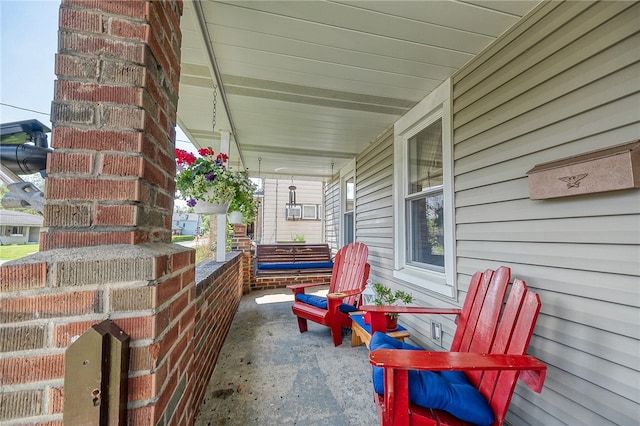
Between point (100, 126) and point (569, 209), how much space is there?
76.8 inches

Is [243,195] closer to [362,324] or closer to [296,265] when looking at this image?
[362,324]

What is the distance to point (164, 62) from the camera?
0.94 m

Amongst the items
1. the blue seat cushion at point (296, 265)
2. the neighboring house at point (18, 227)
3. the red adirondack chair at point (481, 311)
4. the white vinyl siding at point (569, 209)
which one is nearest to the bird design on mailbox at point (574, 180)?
the white vinyl siding at point (569, 209)

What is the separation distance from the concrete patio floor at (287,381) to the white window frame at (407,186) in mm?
908

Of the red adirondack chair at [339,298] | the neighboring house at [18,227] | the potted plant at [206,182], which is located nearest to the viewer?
the neighboring house at [18,227]

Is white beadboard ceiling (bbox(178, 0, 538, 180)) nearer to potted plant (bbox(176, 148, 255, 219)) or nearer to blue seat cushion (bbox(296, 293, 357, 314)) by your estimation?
potted plant (bbox(176, 148, 255, 219))

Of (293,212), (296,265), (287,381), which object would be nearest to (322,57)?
(287,381)

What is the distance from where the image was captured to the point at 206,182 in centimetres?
200

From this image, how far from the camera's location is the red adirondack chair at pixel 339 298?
2.62 m

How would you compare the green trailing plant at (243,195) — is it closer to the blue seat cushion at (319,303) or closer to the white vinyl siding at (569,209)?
the blue seat cushion at (319,303)

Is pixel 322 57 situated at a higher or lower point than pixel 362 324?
higher

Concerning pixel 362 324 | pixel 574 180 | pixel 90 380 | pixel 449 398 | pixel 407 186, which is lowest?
pixel 362 324

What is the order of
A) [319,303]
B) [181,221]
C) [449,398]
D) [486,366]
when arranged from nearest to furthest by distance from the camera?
1. [486,366]
2. [449,398]
3. [319,303]
4. [181,221]

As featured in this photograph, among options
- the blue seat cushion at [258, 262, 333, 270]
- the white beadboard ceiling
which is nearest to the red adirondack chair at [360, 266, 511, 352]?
the white beadboard ceiling
